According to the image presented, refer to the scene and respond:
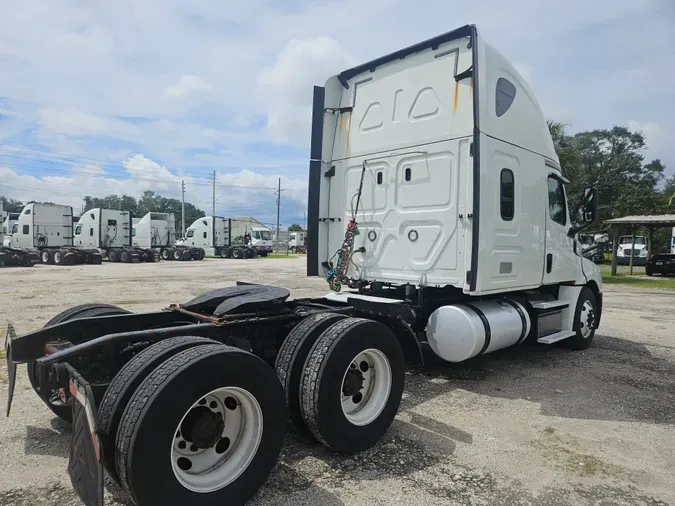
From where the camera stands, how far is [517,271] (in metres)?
5.81

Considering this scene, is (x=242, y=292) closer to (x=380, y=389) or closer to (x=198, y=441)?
(x=380, y=389)

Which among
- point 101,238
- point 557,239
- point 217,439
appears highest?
point 101,238

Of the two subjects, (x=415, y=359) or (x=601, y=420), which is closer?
(x=601, y=420)

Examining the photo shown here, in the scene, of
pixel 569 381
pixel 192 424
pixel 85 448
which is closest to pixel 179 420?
pixel 192 424

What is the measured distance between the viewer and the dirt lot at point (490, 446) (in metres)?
3.08

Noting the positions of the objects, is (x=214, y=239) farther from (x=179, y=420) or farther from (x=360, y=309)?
(x=179, y=420)

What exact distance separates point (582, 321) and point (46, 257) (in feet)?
103

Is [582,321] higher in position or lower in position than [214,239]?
lower

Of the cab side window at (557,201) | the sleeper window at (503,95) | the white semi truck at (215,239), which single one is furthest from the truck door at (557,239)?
the white semi truck at (215,239)

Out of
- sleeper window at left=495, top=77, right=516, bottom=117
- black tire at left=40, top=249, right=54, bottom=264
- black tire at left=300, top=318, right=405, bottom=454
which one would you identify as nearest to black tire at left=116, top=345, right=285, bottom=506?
black tire at left=300, top=318, right=405, bottom=454

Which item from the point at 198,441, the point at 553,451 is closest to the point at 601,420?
the point at 553,451

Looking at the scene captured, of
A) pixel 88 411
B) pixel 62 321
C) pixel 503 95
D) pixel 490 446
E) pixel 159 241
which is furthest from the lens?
pixel 159 241

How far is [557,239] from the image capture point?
665 cm

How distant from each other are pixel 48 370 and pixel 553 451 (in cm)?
371
